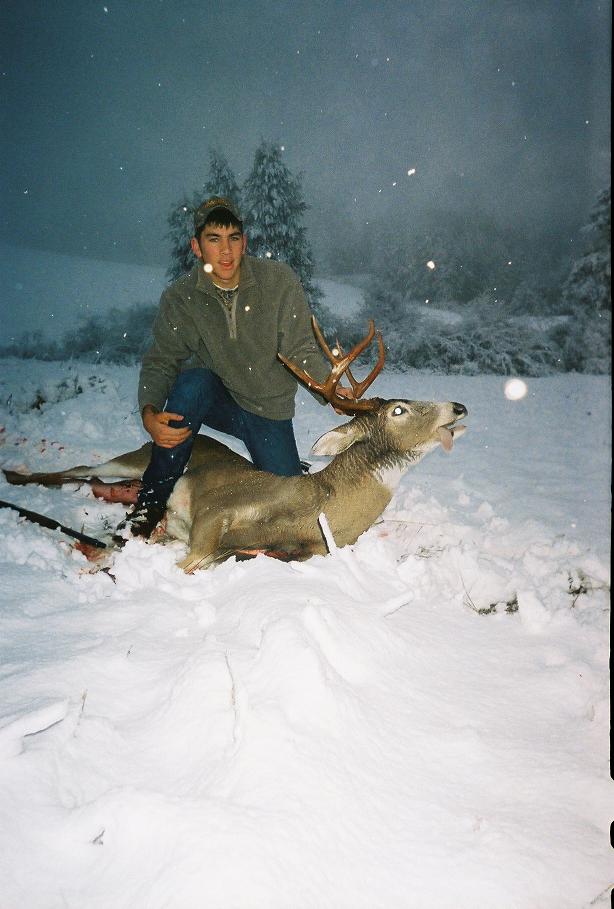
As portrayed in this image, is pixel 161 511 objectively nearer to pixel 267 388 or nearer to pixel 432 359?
pixel 267 388

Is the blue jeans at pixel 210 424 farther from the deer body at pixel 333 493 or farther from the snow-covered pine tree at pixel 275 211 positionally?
the snow-covered pine tree at pixel 275 211

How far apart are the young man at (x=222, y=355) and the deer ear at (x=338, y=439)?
668mm

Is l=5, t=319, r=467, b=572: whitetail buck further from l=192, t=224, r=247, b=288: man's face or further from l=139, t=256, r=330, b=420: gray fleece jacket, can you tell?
l=192, t=224, r=247, b=288: man's face

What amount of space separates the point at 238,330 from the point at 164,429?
3.34 feet

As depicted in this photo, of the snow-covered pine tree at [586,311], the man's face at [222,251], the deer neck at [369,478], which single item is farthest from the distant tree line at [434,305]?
the deer neck at [369,478]

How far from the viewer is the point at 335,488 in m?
3.38

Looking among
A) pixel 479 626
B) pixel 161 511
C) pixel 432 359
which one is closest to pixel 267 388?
pixel 161 511

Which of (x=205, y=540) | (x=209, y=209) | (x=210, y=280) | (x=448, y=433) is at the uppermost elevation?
(x=209, y=209)

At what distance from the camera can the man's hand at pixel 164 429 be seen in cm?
369

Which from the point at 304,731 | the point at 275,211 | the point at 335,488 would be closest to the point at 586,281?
the point at 275,211

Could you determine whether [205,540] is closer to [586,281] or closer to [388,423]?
[388,423]

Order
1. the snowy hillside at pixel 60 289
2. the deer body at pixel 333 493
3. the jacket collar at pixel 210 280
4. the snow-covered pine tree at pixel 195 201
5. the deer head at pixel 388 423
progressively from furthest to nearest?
the snowy hillside at pixel 60 289
the snow-covered pine tree at pixel 195 201
the jacket collar at pixel 210 280
the deer head at pixel 388 423
the deer body at pixel 333 493

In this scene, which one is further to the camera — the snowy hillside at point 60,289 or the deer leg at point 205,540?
the snowy hillside at point 60,289

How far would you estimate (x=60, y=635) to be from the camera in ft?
6.72
